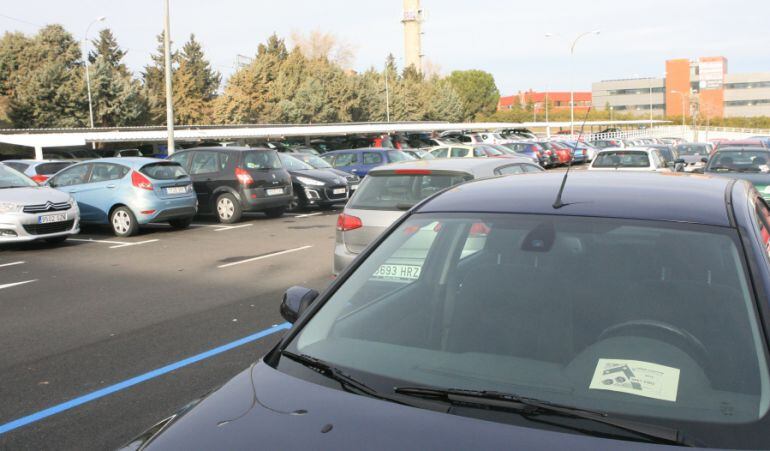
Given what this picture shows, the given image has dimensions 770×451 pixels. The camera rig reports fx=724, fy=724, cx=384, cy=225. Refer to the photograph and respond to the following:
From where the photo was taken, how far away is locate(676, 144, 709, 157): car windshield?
3375 cm

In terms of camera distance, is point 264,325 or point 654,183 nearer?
point 654,183

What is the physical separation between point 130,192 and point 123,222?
2.09 ft

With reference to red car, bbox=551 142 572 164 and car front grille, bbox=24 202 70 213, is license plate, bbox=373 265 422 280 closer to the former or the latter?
car front grille, bbox=24 202 70 213

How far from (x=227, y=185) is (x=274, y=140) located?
33.0 meters

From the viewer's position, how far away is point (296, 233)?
14.7m

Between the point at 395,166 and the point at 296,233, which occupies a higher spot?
the point at 395,166

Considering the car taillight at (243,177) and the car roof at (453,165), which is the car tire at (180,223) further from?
the car roof at (453,165)

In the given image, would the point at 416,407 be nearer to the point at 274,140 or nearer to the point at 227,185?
the point at 227,185

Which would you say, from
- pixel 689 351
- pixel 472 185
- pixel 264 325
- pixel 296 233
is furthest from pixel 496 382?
pixel 296 233

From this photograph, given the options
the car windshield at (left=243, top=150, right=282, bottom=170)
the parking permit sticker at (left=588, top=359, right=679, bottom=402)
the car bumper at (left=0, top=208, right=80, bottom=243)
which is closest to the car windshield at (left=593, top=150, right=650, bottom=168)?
the car windshield at (left=243, top=150, right=282, bottom=170)

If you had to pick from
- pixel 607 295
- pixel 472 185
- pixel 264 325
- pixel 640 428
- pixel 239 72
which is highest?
pixel 239 72

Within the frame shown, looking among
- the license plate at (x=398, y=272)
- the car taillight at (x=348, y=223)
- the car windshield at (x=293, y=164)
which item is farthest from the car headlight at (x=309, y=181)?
the license plate at (x=398, y=272)

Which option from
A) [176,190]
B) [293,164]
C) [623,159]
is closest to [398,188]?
[176,190]

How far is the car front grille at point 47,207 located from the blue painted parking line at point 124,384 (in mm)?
7735
